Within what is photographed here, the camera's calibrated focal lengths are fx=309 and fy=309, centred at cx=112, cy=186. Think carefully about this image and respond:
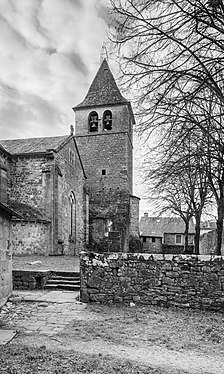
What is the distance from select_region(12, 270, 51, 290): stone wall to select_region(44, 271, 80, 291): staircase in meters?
0.28

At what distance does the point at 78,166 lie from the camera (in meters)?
28.5

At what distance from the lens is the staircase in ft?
34.1

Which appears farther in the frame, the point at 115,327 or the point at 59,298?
the point at 59,298

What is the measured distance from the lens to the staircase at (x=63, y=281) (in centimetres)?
1041

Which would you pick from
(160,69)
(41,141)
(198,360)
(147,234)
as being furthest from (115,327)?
(147,234)

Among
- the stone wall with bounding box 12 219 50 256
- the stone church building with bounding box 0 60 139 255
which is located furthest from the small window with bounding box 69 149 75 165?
the stone wall with bounding box 12 219 50 256

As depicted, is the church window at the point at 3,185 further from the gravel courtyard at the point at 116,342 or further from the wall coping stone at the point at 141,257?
the gravel courtyard at the point at 116,342

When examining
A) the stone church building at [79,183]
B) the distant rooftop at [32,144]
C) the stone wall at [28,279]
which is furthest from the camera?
→ the distant rooftop at [32,144]

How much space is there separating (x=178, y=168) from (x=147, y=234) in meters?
43.7

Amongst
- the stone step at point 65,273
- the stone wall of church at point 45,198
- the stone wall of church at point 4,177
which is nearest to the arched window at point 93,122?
the stone wall of church at point 45,198

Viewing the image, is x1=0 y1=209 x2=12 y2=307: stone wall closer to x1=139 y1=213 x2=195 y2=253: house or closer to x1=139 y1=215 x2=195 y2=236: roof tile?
x1=139 y1=213 x2=195 y2=253: house

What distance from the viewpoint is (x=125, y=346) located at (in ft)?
17.1

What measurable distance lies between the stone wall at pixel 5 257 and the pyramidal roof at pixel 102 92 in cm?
2577

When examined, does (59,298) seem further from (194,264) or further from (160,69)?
(160,69)
